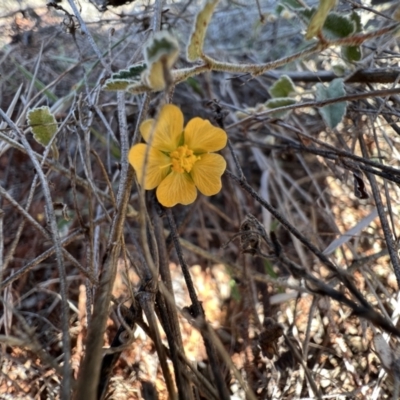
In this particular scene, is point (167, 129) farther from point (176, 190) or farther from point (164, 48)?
point (164, 48)

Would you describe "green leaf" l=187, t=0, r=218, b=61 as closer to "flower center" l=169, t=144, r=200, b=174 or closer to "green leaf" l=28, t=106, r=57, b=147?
"flower center" l=169, t=144, r=200, b=174

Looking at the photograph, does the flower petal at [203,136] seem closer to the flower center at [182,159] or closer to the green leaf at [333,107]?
the flower center at [182,159]

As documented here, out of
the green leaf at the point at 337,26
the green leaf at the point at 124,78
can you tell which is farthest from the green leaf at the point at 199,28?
the green leaf at the point at 337,26

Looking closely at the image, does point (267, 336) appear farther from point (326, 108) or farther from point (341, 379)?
point (326, 108)

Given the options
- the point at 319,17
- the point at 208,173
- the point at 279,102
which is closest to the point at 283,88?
the point at 279,102

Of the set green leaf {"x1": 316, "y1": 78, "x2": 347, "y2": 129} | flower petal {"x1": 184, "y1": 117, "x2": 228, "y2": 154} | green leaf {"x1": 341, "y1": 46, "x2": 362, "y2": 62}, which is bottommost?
flower petal {"x1": 184, "y1": 117, "x2": 228, "y2": 154}

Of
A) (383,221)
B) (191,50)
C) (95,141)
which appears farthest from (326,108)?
(95,141)

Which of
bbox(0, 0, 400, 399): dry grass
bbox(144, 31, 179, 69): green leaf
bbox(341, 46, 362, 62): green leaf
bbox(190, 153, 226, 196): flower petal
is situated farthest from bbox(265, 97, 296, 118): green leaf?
bbox(144, 31, 179, 69): green leaf
